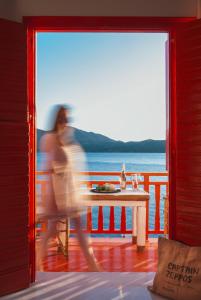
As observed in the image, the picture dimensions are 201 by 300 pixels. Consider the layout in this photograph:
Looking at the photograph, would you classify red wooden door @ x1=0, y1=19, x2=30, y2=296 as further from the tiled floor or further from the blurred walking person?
the blurred walking person

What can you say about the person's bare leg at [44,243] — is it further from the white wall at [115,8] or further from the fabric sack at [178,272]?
the white wall at [115,8]

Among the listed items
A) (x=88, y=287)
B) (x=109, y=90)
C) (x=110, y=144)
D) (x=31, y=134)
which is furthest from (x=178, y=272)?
(x=110, y=144)

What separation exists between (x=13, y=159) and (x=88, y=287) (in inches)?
44.8

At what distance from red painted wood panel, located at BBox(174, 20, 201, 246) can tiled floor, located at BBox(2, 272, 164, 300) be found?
0.53 meters

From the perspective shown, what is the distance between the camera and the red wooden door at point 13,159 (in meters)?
Result: 2.75

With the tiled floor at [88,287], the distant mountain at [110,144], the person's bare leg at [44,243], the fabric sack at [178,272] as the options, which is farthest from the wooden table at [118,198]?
the distant mountain at [110,144]

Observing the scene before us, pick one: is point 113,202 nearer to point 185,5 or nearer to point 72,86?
point 185,5

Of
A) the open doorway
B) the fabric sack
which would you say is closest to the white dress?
the fabric sack

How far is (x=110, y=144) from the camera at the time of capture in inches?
590

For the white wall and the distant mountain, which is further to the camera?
the distant mountain

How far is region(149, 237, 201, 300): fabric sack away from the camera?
256 centimetres

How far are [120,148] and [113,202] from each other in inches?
443

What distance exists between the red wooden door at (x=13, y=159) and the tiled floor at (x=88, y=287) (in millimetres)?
180

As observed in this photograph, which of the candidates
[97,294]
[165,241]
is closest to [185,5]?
[165,241]
